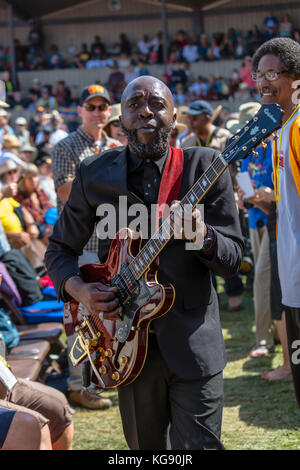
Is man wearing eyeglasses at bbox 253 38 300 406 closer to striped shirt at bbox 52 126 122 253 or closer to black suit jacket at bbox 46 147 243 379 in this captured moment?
black suit jacket at bbox 46 147 243 379

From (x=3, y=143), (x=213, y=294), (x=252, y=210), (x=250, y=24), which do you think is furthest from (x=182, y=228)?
(x=250, y=24)

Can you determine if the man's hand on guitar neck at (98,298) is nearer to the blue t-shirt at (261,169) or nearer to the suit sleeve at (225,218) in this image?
the suit sleeve at (225,218)

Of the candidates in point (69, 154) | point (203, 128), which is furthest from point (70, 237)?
point (203, 128)

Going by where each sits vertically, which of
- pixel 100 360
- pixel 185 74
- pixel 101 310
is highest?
pixel 101 310

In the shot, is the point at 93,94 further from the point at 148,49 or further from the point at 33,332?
the point at 148,49

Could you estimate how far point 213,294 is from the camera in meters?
2.70

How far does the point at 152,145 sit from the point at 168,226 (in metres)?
0.42

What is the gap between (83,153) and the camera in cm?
485

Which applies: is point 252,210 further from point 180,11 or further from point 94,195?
point 180,11

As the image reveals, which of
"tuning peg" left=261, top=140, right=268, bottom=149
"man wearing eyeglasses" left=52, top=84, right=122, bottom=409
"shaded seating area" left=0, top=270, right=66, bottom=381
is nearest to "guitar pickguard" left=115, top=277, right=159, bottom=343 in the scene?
"tuning peg" left=261, top=140, right=268, bottom=149

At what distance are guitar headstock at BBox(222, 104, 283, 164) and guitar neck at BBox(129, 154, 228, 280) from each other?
46 mm

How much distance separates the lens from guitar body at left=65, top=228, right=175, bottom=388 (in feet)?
8.08

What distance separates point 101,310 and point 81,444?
1928 mm

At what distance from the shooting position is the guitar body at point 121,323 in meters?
2.46
